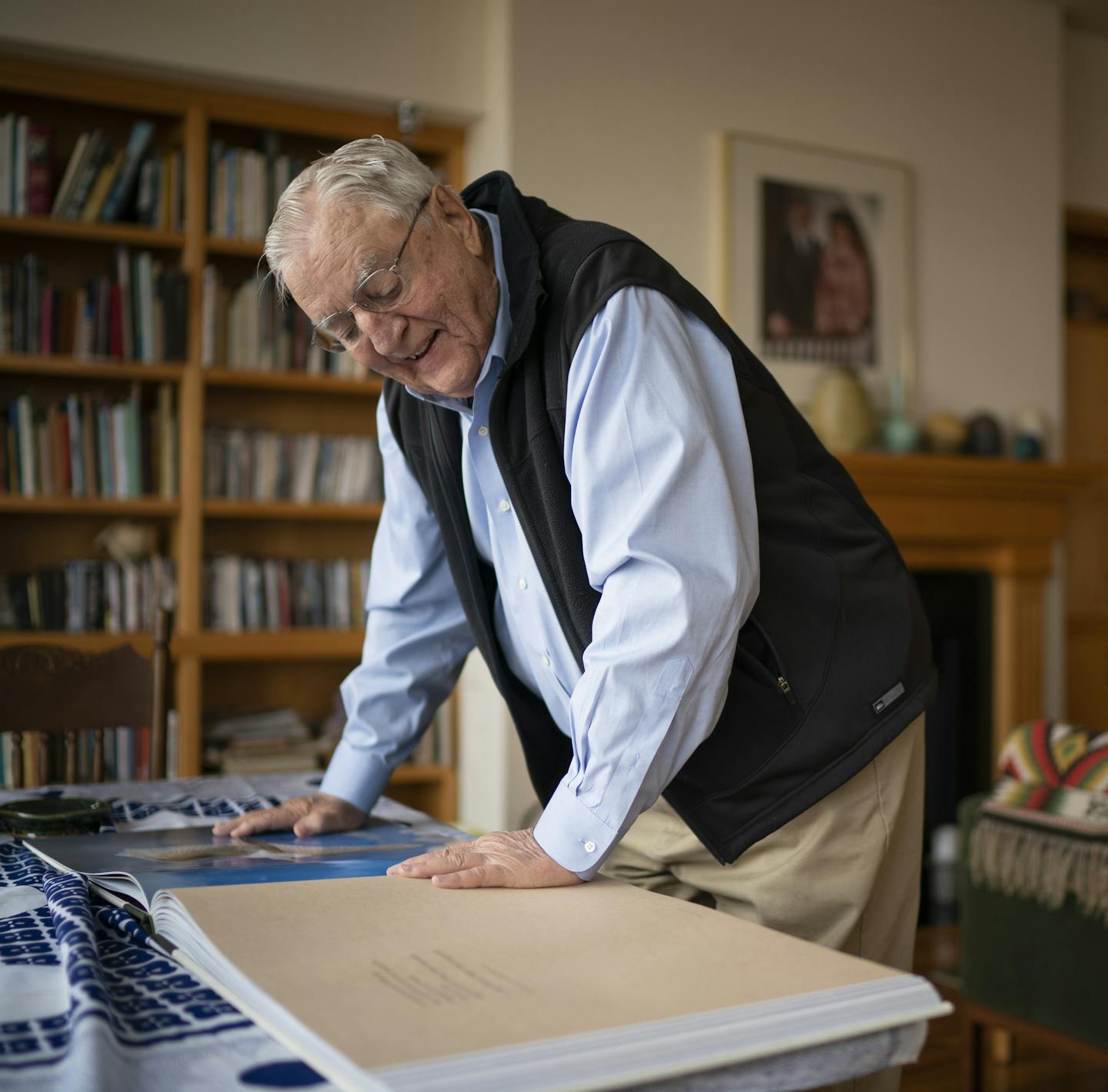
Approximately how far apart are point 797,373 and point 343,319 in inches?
115

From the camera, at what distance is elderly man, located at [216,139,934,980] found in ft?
3.07

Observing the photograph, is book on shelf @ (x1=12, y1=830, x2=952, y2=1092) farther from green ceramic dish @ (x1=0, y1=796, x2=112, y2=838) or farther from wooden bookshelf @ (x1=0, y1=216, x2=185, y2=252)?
wooden bookshelf @ (x1=0, y1=216, x2=185, y2=252)

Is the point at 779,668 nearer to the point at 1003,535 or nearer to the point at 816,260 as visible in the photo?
the point at 816,260

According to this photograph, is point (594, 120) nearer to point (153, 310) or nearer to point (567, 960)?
point (153, 310)

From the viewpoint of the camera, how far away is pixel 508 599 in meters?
1.22

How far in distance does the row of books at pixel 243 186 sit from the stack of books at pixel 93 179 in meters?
0.10

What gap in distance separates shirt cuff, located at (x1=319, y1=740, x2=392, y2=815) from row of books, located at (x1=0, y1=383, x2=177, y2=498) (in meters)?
2.29

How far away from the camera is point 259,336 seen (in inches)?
137

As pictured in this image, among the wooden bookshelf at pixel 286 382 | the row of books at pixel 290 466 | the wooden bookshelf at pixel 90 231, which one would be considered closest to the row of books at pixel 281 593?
the row of books at pixel 290 466

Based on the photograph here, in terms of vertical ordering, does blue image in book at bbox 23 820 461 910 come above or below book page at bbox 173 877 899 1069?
below

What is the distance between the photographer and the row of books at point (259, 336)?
344 cm

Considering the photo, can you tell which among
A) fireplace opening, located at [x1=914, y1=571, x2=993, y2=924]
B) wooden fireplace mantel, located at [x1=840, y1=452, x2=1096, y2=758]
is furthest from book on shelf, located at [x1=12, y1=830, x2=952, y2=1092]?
fireplace opening, located at [x1=914, y1=571, x2=993, y2=924]

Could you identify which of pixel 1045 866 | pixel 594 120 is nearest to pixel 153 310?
pixel 594 120

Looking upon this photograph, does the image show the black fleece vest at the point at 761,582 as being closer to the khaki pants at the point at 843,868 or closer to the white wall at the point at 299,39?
the khaki pants at the point at 843,868
